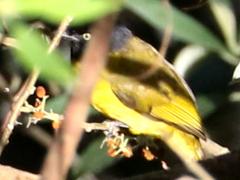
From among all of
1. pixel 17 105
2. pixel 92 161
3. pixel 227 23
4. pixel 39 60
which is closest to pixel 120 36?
pixel 92 161

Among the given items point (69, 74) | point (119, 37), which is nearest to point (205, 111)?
point (119, 37)

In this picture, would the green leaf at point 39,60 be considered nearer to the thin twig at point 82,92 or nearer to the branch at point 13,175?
the thin twig at point 82,92

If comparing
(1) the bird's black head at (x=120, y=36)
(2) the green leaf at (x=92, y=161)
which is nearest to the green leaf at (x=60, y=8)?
(2) the green leaf at (x=92, y=161)

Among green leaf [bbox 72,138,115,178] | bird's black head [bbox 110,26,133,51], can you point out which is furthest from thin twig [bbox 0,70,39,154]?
bird's black head [bbox 110,26,133,51]

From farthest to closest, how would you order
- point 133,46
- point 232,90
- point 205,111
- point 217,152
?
point 133,46 < point 205,111 < point 232,90 < point 217,152

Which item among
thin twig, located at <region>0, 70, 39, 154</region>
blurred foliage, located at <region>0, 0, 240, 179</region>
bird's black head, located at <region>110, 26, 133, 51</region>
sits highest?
thin twig, located at <region>0, 70, 39, 154</region>

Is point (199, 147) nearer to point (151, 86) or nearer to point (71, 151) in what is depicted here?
point (151, 86)

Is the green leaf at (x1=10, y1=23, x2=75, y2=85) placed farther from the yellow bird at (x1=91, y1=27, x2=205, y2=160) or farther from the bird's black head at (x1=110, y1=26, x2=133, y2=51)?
the bird's black head at (x1=110, y1=26, x2=133, y2=51)
